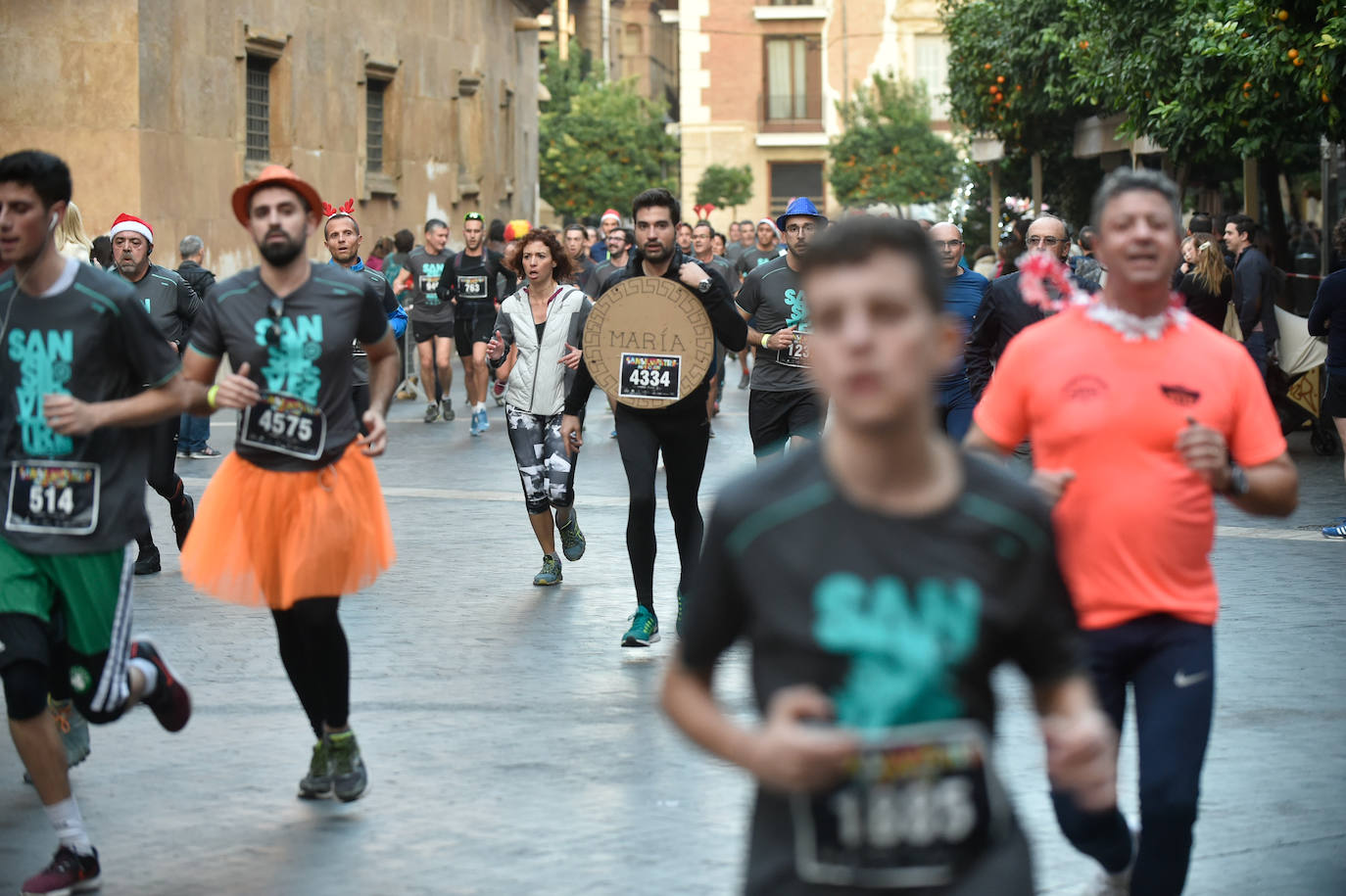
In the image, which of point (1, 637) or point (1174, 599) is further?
point (1, 637)

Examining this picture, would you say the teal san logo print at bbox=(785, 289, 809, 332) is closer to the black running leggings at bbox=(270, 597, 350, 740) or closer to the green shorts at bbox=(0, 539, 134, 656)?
the black running leggings at bbox=(270, 597, 350, 740)

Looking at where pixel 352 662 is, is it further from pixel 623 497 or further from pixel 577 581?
pixel 623 497

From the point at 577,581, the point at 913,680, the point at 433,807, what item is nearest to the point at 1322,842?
the point at 433,807

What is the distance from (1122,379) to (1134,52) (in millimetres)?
14138

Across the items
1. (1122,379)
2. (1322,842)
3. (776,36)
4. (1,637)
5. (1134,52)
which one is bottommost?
(1322,842)

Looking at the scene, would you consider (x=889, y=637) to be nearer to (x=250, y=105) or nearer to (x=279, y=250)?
(x=279, y=250)

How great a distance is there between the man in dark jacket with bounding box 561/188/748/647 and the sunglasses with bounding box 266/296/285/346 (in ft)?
8.63

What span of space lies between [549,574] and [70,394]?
4.87 m

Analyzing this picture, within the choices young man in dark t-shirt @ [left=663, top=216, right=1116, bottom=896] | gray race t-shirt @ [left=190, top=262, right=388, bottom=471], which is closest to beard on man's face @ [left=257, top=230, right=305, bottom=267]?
gray race t-shirt @ [left=190, top=262, right=388, bottom=471]

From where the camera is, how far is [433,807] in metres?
5.69

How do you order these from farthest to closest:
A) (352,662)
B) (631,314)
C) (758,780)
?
(631,314) < (352,662) < (758,780)

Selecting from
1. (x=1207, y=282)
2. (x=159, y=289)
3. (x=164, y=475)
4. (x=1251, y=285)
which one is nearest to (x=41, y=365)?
(x=164, y=475)

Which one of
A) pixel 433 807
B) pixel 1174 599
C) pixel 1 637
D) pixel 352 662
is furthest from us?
pixel 352 662

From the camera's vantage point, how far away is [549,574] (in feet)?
32.2
